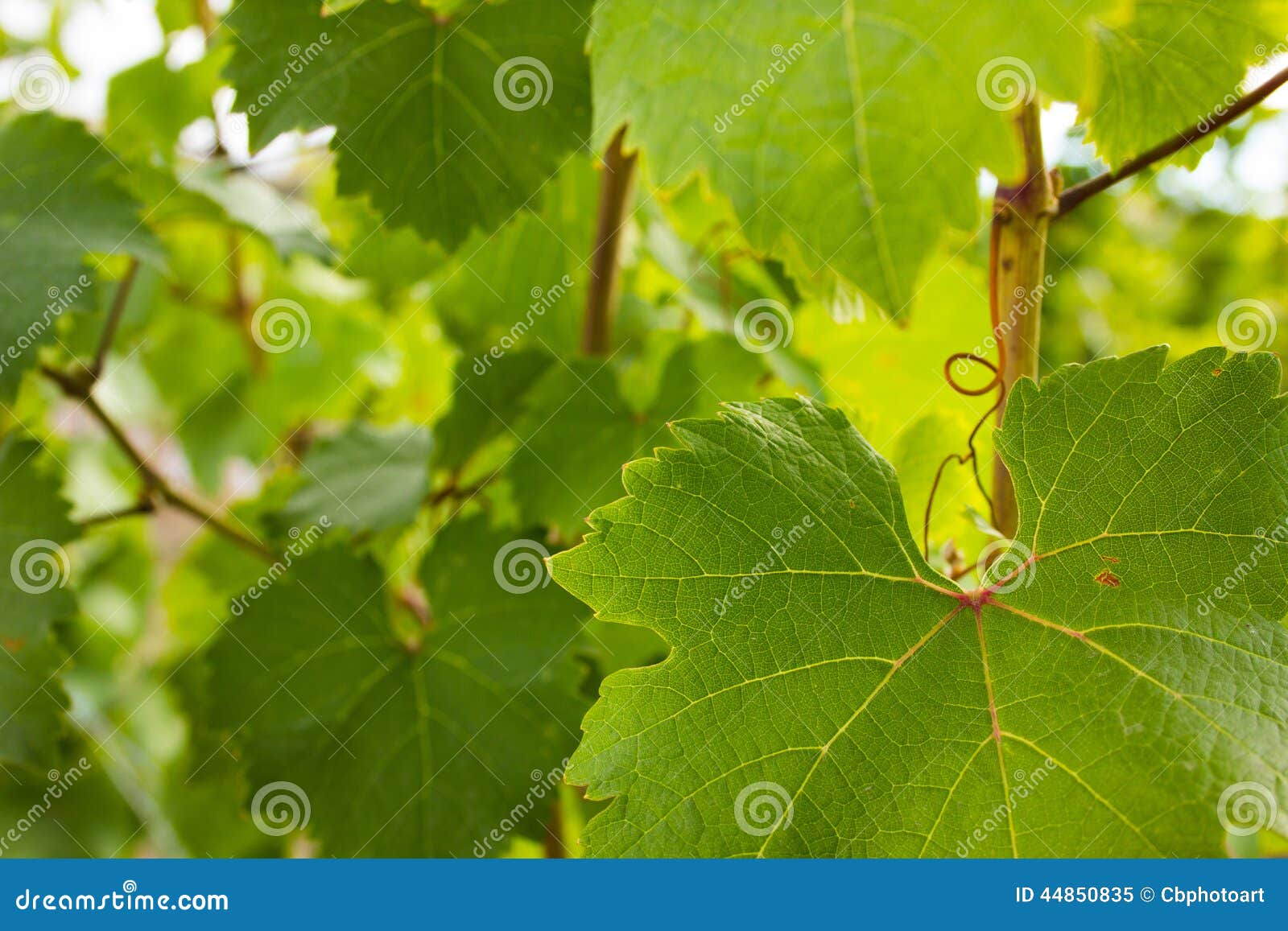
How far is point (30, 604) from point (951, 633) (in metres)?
0.89

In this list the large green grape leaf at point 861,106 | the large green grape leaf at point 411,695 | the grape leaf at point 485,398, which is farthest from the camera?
the grape leaf at point 485,398

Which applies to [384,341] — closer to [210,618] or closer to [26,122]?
[210,618]

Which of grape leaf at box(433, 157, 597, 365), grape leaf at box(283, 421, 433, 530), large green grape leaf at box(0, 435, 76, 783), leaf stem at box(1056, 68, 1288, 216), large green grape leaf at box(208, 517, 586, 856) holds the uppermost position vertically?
leaf stem at box(1056, 68, 1288, 216)

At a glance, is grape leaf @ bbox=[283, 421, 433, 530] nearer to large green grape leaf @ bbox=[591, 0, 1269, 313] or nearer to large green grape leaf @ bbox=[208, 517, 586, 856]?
large green grape leaf @ bbox=[208, 517, 586, 856]

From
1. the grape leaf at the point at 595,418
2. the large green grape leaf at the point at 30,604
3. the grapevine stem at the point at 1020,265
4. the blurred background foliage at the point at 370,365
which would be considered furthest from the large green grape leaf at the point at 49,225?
the grapevine stem at the point at 1020,265

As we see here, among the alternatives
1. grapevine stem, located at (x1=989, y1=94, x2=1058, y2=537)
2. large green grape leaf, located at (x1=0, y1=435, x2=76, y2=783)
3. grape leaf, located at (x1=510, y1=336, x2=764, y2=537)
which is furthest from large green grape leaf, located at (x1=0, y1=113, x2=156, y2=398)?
grapevine stem, located at (x1=989, y1=94, x2=1058, y2=537)

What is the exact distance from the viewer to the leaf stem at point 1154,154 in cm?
62

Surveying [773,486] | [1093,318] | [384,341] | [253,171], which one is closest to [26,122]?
[253,171]

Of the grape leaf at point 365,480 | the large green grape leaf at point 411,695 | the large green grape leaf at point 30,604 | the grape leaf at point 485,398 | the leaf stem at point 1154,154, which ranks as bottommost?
the large green grape leaf at point 30,604

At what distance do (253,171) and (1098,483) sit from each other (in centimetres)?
112

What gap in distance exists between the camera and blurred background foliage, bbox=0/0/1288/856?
91 cm

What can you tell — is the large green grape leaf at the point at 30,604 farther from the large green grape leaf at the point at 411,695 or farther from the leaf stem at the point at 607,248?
the leaf stem at the point at 607,248

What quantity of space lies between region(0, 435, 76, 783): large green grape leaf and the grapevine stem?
2.98ft

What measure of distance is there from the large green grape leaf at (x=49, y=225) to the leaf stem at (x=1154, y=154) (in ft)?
2.61
